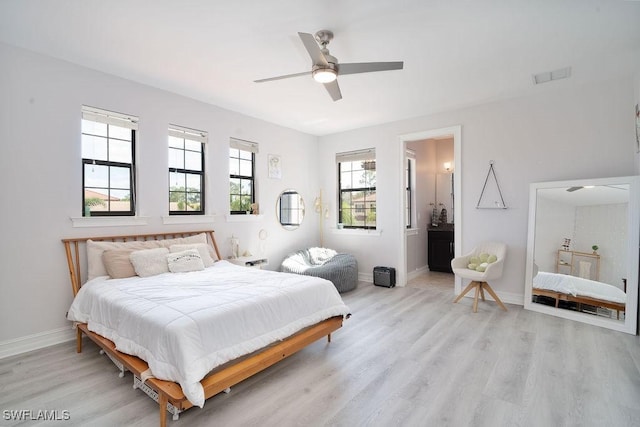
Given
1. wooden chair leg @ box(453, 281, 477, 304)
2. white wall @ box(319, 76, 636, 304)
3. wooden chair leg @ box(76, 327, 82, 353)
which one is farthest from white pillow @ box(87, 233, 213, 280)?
wooden chair leg @ box(453, 281, 477, 304)

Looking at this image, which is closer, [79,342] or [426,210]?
[79,342]

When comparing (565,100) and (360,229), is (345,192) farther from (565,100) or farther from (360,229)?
(565,100)

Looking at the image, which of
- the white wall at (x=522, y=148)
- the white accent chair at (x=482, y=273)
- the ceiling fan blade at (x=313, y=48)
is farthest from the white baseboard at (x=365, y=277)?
→ the ceiling fan blade at (x=313, y=48)

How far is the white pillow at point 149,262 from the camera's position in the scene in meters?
3.27

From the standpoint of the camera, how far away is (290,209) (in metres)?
5.79

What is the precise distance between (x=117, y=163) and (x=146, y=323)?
2.36 m

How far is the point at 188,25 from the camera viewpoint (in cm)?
259

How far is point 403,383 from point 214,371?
54.9 inches

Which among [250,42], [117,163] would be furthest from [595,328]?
[117,163]

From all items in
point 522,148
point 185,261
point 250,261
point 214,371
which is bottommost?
point 214,371

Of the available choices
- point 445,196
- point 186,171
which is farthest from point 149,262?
point 445,196

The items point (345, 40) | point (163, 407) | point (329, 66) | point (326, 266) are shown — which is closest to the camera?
point (163, 407)

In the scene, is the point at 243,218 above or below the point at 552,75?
below

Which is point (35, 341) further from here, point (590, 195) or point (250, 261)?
point (590, 195)
